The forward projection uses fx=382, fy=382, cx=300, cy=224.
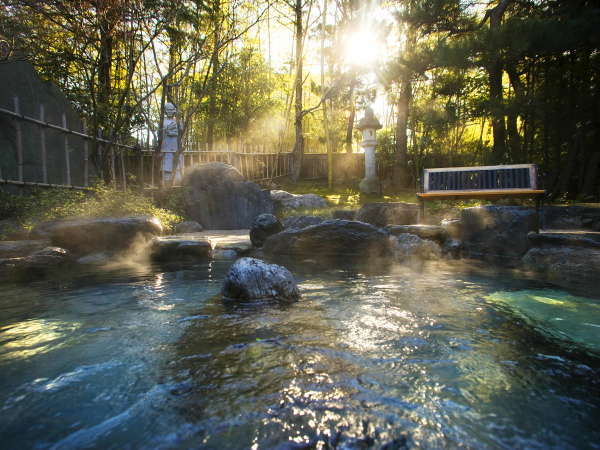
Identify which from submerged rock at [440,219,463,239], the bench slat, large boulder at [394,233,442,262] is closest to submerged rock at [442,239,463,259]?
large boulder at [394,233,442,262]

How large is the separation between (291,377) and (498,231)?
5655 mm

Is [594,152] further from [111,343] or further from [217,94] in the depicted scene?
[217,94]

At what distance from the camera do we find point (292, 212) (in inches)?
465

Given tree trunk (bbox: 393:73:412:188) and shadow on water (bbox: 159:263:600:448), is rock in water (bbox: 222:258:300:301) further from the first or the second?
tree trunk (bbox: 393:73:412:188)

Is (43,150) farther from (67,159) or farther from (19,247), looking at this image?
(19,247)

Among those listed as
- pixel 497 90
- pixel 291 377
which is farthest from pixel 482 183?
pixel 291 377

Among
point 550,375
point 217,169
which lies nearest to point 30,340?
point 550,375

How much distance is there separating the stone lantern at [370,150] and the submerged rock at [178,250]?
32.2 feet

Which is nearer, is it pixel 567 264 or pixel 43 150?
pixel 567 264

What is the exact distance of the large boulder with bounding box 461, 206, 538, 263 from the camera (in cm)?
621

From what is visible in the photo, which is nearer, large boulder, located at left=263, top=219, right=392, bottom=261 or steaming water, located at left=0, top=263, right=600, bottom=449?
steaming water, located at left=0, top=263, right=600, bottom=449

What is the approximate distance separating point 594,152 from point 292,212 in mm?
8599

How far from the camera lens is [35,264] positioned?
5.18 m

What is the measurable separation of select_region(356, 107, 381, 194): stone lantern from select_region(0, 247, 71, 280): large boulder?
447 inches
